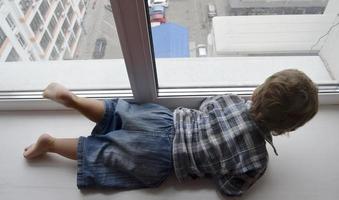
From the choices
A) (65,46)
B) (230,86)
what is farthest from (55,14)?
(230,86)

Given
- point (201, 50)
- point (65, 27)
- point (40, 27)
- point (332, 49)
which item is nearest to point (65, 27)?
point (65, 27)

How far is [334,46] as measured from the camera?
1201 mm

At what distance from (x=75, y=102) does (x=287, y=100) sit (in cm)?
66

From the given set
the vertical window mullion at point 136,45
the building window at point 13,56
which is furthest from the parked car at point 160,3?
the building window at point 13,56

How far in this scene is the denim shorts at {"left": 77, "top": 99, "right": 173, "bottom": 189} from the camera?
3.14ft

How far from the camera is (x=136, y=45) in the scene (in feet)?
2.88

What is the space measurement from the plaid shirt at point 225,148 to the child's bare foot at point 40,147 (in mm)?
421

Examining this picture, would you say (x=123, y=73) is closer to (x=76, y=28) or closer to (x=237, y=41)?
(x=76, y=28)

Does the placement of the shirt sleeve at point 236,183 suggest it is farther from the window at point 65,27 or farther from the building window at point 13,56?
the building window at point 13,56

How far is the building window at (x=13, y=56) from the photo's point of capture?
1.29 metres

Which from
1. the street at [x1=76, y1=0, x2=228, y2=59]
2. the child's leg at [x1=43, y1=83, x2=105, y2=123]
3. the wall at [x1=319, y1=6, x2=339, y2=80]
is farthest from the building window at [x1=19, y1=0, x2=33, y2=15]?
the wall at [x1=319, y1=6, x2=339, y2=80]

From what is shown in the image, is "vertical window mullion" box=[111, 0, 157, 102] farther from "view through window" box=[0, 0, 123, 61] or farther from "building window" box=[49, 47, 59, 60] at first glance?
"building window" box=[49, 47, 59, 60]

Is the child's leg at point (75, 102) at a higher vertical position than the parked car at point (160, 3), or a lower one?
lower

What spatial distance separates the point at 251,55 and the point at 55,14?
0.80 metres
